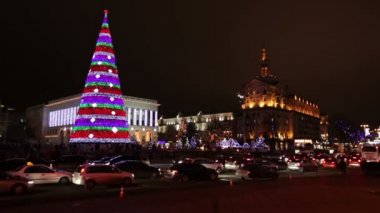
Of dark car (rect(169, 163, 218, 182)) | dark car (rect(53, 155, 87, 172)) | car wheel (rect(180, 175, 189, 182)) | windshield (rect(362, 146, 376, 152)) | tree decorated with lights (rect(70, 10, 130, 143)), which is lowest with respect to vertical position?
car wheel (rect(180, 175, 189, 182))

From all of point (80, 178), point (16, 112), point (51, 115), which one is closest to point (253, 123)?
point (51, 115)

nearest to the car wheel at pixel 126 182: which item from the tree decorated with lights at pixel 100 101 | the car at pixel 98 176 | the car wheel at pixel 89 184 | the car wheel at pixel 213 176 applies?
the car at pixel 98 176

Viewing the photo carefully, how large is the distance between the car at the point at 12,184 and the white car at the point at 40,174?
2637 millimetres

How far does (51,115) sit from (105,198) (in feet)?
399

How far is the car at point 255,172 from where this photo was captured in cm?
3459

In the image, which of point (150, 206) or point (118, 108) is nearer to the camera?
point (150, 206)

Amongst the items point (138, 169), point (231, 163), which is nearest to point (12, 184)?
point (138, 169)

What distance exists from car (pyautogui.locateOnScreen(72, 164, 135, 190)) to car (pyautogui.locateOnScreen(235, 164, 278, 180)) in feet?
37.5

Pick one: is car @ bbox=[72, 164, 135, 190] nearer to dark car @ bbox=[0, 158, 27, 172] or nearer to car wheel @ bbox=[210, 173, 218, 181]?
dark car @ bbox=[0, 158, 27, 172]

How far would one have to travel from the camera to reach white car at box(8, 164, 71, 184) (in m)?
25.4

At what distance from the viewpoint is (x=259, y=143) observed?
108 m

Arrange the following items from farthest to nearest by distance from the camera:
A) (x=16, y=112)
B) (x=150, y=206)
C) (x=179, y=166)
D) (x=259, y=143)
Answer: (x=16, y=112) → (x=259, y=143) → (x=179, y=166) → (x=150, y=206)

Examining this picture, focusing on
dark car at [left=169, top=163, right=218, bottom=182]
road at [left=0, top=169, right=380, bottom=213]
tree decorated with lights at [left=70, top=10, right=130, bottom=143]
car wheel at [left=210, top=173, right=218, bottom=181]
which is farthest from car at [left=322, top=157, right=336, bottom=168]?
road at [left=0, top=169, right=380, bottom=213]

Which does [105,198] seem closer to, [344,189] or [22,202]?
[22,202]
